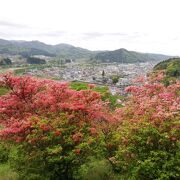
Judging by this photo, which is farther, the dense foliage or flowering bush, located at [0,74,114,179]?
flowering bush, located at [0,74,114,179]

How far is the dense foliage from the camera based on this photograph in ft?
40.7

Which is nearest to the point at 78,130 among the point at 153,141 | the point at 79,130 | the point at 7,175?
the point at 79,130

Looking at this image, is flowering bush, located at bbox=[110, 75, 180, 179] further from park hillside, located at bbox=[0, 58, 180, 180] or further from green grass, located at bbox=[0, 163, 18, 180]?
green grass, located at bbox=[0, 163, 18, 180]

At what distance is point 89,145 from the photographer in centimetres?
1423

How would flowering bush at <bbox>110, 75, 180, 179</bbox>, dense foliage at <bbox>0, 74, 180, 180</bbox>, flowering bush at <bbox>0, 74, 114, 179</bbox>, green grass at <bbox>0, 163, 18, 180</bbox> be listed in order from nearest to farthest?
flowering bush at <bbox>110, 75, 180, 179</bbox> < dense foliage at <bbox>0, 74, 180, 180</bbox> < flowering bush at <bbox>0, 74, 114, 179</bbox> < green grass at <bbox>0, 163, 18, 180</bbox>

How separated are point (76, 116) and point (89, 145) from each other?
138 centimetres

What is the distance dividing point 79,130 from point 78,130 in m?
0.30

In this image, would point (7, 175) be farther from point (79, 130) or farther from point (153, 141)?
point (153, 141)

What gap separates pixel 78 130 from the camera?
46.4 feet

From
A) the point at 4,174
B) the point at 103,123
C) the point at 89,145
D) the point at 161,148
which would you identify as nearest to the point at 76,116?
the point at 89,145

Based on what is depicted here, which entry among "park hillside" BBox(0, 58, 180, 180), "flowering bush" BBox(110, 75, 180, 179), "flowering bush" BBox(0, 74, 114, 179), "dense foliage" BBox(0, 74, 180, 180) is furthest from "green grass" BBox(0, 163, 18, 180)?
"flowering bush" BBox(110, 75, 180, 179)

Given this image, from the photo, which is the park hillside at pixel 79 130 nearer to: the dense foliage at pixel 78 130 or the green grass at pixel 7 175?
the dense foliage at pixel 78 130

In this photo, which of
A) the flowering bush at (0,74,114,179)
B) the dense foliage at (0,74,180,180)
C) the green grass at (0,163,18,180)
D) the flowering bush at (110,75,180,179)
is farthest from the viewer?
the green grass at (0,163,18,180)

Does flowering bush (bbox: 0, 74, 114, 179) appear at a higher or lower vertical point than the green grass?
higher
